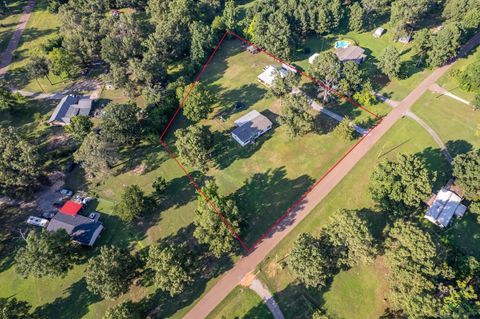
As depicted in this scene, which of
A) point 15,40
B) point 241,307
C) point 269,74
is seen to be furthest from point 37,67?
point 241,307

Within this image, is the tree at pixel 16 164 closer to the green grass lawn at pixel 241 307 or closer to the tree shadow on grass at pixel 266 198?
the tree shadow on grass at pixel 266 198

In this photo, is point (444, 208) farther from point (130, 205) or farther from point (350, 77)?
point (130, 205)

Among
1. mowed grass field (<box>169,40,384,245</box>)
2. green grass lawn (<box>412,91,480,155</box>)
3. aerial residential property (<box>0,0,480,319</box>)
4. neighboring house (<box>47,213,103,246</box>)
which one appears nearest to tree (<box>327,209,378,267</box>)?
aerial residential property (<box>0,0,480,319</box>)

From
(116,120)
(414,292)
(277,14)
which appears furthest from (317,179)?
(277,14)

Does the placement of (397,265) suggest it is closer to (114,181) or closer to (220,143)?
(220,143)

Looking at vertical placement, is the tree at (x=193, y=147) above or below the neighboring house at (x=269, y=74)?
below

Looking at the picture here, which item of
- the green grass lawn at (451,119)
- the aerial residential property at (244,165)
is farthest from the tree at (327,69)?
the green grass lawn at (451,119)
